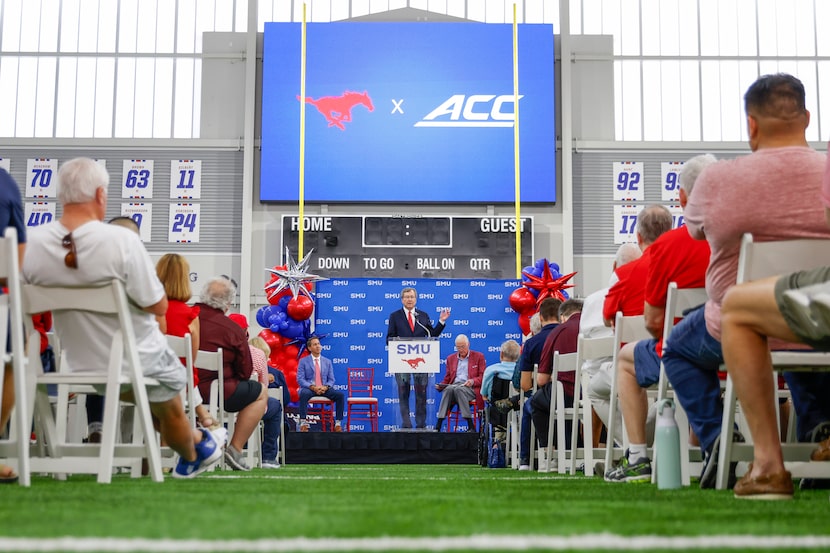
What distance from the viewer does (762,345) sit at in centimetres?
215

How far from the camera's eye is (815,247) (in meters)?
2.33

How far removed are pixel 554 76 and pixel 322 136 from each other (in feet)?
10.1

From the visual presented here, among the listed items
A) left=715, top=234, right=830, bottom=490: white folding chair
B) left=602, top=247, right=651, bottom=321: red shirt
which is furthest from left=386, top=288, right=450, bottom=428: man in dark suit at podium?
left=715, top=234, right=830, bottom=490: white folding chair

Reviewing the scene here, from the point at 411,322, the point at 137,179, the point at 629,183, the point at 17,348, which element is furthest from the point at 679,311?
the point at 137,179

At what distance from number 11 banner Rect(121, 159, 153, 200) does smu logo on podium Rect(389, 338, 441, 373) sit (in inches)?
193

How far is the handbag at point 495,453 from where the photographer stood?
6863mm

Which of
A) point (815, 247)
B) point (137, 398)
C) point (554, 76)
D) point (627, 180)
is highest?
point (554, 76)

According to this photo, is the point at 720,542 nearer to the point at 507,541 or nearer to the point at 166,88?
the point at 507,541

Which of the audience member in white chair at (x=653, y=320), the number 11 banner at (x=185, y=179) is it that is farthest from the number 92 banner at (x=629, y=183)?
the audience member in white chair at (x=653, y=320)

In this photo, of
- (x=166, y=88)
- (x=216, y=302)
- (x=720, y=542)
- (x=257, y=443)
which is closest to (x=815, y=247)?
(x=720, y=542)

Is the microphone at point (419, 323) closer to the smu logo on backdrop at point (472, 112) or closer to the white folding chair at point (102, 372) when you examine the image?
the smu logo on backdrop at point (472, 112)

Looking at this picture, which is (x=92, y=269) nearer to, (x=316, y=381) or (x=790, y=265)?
(x=790, y=265)

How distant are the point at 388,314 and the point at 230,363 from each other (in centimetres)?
695

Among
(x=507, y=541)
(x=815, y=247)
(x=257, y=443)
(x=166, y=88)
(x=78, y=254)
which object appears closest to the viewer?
(x=507, y=541)
